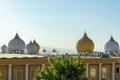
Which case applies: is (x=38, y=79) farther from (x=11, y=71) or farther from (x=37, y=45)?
(x=37, y=45)

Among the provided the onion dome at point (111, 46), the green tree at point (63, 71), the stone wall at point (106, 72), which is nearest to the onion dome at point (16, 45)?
the onion dome at point (111, 46)

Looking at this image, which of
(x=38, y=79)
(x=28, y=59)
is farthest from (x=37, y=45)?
(x=38, y=79)

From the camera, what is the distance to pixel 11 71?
117 feet

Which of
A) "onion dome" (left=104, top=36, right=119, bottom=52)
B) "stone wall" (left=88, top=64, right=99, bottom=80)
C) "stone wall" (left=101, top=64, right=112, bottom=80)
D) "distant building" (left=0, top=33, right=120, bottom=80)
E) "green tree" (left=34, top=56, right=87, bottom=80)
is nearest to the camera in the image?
"green tree" (left=34, top=56, right=87, bottom=80)

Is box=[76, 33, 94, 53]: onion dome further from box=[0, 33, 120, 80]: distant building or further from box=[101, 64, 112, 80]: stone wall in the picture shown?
box=[101, 64, 112, 80]: stone wall

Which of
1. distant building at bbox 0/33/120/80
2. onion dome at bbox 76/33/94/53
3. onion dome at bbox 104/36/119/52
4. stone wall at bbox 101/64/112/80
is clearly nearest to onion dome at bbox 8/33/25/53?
distant building at bbox 0/33/120/80

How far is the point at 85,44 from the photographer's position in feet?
193

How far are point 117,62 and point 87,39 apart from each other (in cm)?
1445

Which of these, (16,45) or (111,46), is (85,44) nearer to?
(111,46)

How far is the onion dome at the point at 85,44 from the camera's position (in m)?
58.5

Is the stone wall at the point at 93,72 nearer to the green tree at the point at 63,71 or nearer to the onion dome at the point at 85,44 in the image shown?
the onion dome at the point at 85,44

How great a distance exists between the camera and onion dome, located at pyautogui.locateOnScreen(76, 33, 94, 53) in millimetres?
58469

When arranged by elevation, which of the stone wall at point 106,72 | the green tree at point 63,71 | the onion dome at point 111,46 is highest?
the onion dome at point 111,46

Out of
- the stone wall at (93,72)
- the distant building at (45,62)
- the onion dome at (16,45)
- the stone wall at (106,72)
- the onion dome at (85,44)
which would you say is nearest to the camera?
the distant building at (45,62)
